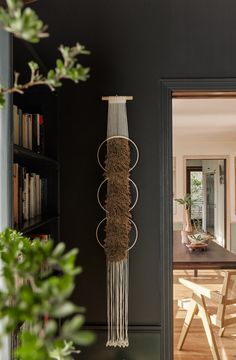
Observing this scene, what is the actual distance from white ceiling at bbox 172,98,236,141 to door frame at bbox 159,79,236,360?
1.91 meters

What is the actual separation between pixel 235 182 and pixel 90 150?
22.6 ft

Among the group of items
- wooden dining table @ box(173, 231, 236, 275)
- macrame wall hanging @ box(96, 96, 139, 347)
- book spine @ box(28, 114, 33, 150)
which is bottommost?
wooden dining table @ box(173, 231, 236, 275)

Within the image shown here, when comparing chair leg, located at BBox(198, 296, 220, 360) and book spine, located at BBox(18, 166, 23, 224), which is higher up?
book spine, located at BBox(18, 166, 23, 224)

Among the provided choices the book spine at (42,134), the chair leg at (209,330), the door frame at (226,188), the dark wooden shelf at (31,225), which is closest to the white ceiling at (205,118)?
the door frame at (226,188)

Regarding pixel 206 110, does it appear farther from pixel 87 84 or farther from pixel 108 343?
pixel 108 343

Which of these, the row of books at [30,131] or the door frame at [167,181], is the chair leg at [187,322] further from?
the row of books at [30,131]

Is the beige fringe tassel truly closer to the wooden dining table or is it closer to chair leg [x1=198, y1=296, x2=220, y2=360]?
the wooden dining table

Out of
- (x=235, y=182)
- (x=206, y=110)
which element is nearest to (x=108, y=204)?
(x=206, y=110)

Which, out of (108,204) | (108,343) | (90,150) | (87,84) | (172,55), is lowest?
(108,343)

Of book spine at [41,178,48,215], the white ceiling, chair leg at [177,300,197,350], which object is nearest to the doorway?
the white ceiling

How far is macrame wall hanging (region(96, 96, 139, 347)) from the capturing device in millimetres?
2424

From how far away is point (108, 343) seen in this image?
2.45 meters

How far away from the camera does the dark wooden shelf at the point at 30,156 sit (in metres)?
1.72

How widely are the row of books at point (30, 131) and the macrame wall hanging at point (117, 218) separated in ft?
1.22
